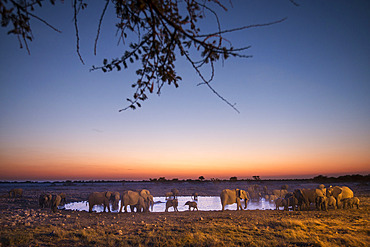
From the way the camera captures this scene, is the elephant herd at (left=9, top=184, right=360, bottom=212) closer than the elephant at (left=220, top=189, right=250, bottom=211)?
Yes

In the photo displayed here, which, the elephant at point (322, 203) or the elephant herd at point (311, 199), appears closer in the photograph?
the elephant at point (322, 203)

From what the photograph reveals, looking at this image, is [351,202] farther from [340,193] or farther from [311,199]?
[311,199]

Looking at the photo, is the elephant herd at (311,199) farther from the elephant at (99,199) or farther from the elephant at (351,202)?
the elephant at (99,199)

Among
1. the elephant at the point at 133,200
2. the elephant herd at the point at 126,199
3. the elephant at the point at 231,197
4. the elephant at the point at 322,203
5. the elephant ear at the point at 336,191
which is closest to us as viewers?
the elephant at the point at 322,203

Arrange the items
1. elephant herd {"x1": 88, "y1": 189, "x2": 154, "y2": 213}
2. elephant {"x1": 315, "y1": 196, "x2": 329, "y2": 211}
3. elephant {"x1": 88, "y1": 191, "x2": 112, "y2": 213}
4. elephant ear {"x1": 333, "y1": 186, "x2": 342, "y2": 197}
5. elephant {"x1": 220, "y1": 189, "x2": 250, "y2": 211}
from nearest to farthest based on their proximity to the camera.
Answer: elephant {"x1": 315, "y1": 196, "x2": 329, "y2": 211}
elephant herd {"x1": 88, "y1": 189, "x2": 154, "y2": 213}
elephant {"x1": 88, "y1": 191, "x2": 112, "y2": 213}
elephant ear {"x1": 333, "y1": 186, "x2": 342, "y2": 197}
elephant {"x1": 220, "y1": 189, "x2": 250, "y2": 211}

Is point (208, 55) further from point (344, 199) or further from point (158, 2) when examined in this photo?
point (344, 199)

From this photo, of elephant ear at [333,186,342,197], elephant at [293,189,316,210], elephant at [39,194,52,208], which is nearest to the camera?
elephant at [293,189,316,210]

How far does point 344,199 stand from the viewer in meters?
17.1

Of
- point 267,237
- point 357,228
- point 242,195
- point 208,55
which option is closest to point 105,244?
point 267,237

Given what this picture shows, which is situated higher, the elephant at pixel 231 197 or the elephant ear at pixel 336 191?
the elephant ear at pixel 336 191

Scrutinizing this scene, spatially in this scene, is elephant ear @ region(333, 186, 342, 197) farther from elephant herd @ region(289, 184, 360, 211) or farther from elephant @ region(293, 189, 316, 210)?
elephant @ region(293, 189, 316, 210)

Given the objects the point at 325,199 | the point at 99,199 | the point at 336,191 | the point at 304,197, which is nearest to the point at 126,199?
the point at 99,199

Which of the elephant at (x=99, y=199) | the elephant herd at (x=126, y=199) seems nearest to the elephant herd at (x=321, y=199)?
the elephant herd at (x=126, y=199)

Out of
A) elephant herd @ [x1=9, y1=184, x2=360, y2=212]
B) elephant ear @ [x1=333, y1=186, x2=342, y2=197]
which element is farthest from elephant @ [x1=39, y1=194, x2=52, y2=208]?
elephant ear @ [x1=333, y1=186, x2=342, y2=197]
